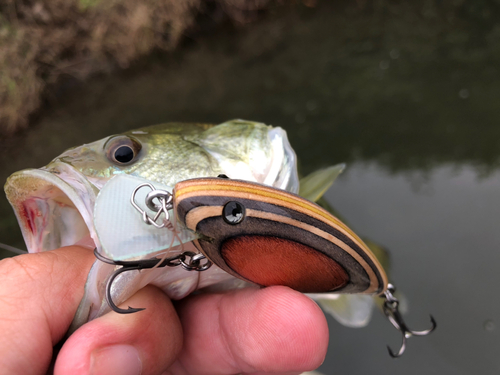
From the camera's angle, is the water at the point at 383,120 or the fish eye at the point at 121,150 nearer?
the fish eye at the point at 121,150

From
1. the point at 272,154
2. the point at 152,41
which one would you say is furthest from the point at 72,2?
the point at 272,154

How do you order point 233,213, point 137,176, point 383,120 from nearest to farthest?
point 233,213 < point 137,176 < point 383,120

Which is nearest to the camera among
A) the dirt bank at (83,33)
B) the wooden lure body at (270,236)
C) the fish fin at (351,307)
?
the wooden lure body at (270,236)

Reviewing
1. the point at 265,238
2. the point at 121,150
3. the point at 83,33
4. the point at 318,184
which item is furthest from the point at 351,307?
the point at 83,33

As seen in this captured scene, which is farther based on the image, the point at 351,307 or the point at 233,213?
the point at 351,307

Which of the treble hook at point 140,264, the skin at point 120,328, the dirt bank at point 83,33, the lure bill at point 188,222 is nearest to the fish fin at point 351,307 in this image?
the lure bill at point 188,222

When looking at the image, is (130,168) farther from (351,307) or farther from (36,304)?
(351,307)

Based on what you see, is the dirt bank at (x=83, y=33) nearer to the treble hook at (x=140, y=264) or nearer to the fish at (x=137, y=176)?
the fish at (x=137, y=176)
